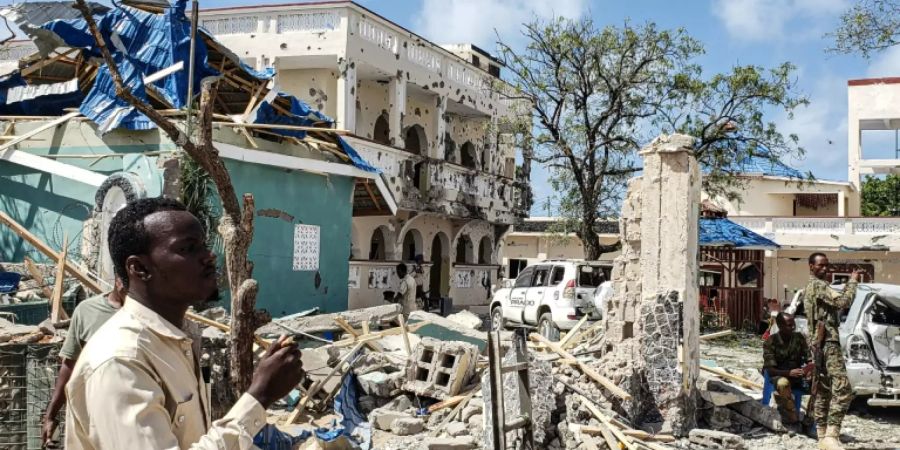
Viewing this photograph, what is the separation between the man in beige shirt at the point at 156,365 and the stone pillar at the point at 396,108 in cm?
1923

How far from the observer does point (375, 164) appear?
1961 centimetres

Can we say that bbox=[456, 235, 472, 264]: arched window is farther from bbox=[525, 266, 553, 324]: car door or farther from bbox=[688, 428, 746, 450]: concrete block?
bbox=[688, 428, 746, 450]: concrete block

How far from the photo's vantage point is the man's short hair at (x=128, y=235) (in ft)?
7.64

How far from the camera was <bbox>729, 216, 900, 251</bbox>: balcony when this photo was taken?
29281 mm

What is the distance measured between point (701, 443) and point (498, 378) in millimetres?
3922

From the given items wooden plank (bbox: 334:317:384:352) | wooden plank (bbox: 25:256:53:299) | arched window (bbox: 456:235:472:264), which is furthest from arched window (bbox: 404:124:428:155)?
wooden plank (bbox: 25:256:53:299)

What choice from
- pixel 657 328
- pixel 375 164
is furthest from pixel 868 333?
pixel 375 164

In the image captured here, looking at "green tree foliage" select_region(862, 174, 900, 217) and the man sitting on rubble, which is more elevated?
"green tree foliage" select_region(862, 174, 900, 217)

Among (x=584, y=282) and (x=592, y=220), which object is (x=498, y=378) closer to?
(x=584, y=282)

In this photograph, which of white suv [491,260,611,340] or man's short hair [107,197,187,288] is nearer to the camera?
man's short hair [107,197,187,288]

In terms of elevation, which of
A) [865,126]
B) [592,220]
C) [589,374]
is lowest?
[589,374]

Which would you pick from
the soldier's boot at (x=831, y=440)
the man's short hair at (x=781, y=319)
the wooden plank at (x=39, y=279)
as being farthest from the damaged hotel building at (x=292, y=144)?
the soldier's boot at (x=831, y=440)

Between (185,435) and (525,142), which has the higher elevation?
(525,142)

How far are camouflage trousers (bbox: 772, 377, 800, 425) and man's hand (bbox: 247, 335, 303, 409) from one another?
847cm
